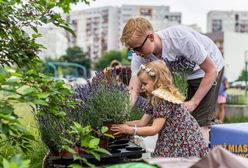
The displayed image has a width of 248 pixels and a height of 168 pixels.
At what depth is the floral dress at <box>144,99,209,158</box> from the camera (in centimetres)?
247

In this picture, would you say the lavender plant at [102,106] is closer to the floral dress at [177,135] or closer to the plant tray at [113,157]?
the plant tray at [113,157]

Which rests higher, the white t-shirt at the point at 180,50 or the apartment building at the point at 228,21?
the apartment building at the point at 228,21

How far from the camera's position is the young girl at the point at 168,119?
246cm

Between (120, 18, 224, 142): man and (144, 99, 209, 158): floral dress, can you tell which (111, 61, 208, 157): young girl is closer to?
(144, 99, 209, 158): floral dress

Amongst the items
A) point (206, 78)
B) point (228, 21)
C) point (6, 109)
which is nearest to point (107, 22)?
point (228, 21)

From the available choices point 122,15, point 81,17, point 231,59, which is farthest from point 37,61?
point 81,17

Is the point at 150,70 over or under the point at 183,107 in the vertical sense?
over

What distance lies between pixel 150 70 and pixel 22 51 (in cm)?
73

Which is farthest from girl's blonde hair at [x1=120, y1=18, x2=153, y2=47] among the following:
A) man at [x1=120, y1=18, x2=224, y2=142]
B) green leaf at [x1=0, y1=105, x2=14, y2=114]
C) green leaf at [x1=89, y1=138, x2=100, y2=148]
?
green leaf at [x1=0, y1=105, x2=14, y2=114]

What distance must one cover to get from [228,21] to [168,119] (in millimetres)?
108195

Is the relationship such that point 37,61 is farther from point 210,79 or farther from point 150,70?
point 210,79

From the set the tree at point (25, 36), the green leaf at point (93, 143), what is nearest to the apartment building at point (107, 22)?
the tree at point (25, 36)

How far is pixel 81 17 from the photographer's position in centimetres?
11375

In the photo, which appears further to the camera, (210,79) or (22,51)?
(210,79)
